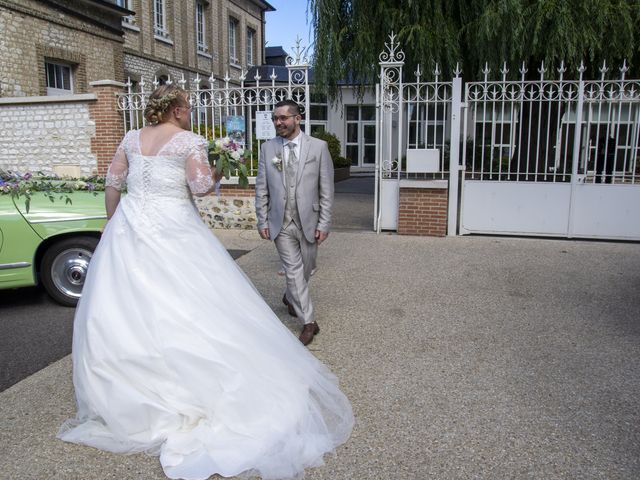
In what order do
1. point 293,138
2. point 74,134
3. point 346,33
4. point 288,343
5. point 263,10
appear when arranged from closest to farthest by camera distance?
point 288,343 < point 293,138 < point 74,134 < point 346,33 < point 263,10

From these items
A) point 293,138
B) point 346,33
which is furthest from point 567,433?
point 346,33

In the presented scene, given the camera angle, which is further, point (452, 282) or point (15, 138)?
point (15, 138)

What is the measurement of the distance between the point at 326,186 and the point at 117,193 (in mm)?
1704

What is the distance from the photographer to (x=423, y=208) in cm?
934

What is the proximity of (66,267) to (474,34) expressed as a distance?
911cm

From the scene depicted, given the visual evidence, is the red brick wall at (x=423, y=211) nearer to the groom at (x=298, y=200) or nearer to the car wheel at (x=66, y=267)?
the groom at (x=298, y=200)

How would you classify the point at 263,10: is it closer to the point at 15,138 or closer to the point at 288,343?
the point at 15,138

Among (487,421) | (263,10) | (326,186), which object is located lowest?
(487,421)

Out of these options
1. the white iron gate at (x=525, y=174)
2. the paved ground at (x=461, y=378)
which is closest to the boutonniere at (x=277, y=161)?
the paved ground at (x=461, y=378)

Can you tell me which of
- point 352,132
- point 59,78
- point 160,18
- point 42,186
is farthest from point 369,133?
point 42,186

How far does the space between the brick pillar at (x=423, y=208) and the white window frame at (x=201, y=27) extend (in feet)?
55.9

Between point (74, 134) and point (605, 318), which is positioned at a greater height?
point (74, 134)

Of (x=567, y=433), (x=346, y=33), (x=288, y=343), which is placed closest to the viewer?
(x=567, y=433)

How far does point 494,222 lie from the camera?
9336 millimetres
